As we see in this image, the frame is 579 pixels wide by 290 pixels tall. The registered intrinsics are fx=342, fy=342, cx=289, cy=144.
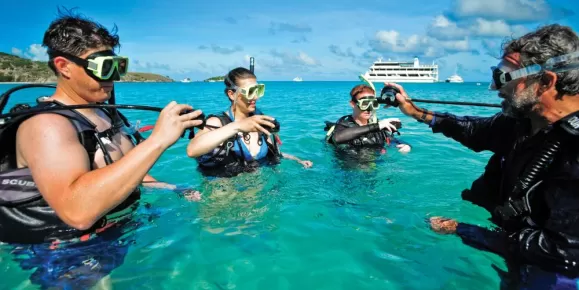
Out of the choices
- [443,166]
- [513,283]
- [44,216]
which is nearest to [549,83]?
[513,283]

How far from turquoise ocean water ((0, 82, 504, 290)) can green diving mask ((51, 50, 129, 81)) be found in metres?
1.73

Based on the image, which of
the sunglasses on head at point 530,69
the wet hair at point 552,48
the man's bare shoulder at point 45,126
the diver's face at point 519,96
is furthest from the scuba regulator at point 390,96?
the man's bare shoulder at point 45,126

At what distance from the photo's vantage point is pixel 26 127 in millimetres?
2297

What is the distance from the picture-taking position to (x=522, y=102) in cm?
274

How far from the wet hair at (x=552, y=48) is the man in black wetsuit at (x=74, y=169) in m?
2.62

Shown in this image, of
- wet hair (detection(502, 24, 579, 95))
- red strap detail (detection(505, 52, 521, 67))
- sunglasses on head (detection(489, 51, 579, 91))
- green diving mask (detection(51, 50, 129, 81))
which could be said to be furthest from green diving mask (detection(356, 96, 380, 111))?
green diving mask (detection(51, 50, 129, 81))

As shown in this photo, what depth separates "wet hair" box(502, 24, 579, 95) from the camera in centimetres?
252

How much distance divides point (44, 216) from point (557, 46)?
4.17m

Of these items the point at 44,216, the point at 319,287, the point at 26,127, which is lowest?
the point at 319,287

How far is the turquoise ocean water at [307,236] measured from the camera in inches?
125

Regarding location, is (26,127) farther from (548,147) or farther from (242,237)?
(548,147)

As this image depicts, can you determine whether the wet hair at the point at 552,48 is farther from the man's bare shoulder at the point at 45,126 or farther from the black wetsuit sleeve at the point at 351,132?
the black wetsuit sleeve at the point at 351,132

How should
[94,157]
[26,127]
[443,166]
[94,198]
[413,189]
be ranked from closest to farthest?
[94,198] < [26,127] < [94,157] < [413,189] < [443,166]

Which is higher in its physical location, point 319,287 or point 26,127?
point 26,127
